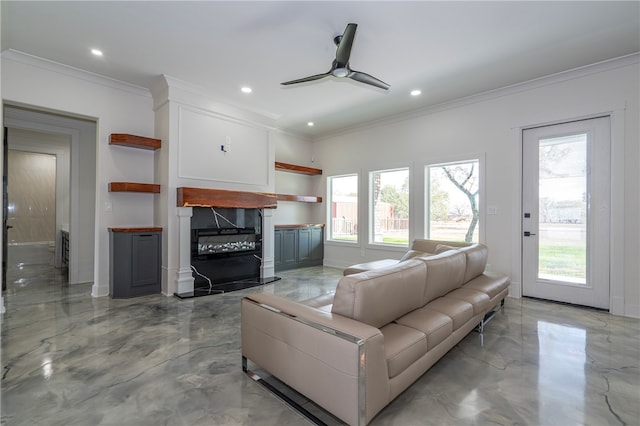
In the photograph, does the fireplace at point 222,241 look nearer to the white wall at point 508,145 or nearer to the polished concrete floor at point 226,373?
the polished concrete floor at point 226,373

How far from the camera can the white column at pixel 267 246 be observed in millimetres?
5357

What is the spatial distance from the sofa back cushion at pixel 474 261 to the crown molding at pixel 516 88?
96.1 inches

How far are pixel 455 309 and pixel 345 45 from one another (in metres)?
2.46

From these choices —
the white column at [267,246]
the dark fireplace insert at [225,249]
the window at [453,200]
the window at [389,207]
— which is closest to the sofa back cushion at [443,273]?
the window at [453,200]

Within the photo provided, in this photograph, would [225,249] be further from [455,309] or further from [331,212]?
[455,309]

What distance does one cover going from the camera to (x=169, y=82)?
416 cm

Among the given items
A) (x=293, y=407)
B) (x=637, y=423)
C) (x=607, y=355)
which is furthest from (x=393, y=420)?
(x=607, y=355)

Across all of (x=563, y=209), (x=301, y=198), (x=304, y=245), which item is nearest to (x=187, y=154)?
(x=301, y=198)

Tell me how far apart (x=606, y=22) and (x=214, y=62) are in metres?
4.09

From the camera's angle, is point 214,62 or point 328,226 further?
point 328,226

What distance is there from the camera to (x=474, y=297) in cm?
275

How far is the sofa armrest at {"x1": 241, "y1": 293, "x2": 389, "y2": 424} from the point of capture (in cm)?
149

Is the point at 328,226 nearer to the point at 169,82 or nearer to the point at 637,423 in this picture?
the point at 169,82

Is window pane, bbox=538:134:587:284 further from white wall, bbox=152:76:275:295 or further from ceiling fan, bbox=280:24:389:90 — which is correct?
white wall, bbox=152:76:275:295
